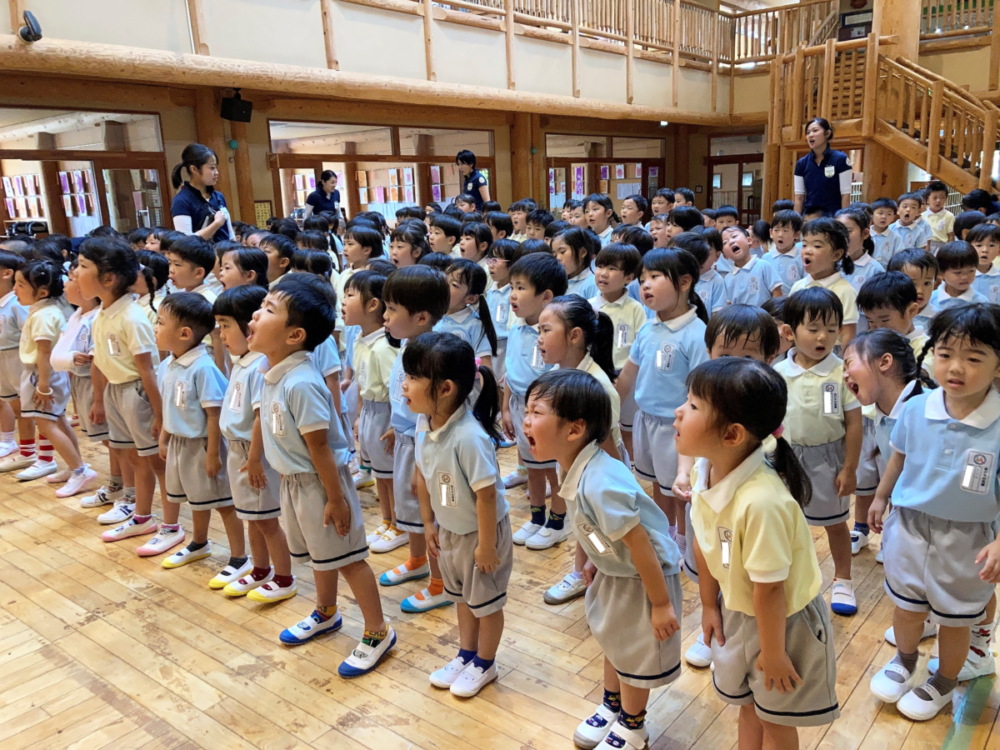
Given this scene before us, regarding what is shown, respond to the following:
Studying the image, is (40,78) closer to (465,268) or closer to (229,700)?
(465,268)

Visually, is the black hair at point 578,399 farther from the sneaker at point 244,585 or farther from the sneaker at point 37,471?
the sneaker at point 37,471

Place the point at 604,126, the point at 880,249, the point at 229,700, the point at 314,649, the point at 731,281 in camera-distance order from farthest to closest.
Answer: the point at 604,126, the point at 880,249, the point at 731,281, the point at 314,649, the point at 229,700

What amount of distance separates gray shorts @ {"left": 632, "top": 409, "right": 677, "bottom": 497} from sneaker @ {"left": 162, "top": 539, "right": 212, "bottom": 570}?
6.42 ft

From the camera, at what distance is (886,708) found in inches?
78.0

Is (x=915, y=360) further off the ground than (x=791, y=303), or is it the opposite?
(x=791, y=303)

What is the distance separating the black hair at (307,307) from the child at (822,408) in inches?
60.0

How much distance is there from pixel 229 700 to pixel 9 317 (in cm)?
302

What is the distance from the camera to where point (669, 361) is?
2586 millimetres

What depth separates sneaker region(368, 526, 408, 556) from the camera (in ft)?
10.2

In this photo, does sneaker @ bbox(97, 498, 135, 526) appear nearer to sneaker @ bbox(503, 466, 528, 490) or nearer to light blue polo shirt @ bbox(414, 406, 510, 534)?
sneaker @ bbox(503, 466, 528, 490)

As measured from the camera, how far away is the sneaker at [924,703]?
6.28 feet

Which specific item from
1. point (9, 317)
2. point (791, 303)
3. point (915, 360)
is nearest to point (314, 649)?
point (791, 303)

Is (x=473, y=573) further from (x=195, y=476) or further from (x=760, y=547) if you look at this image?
(x=195, y=476)

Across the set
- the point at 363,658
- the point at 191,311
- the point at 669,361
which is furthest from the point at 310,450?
the point at 669,361
